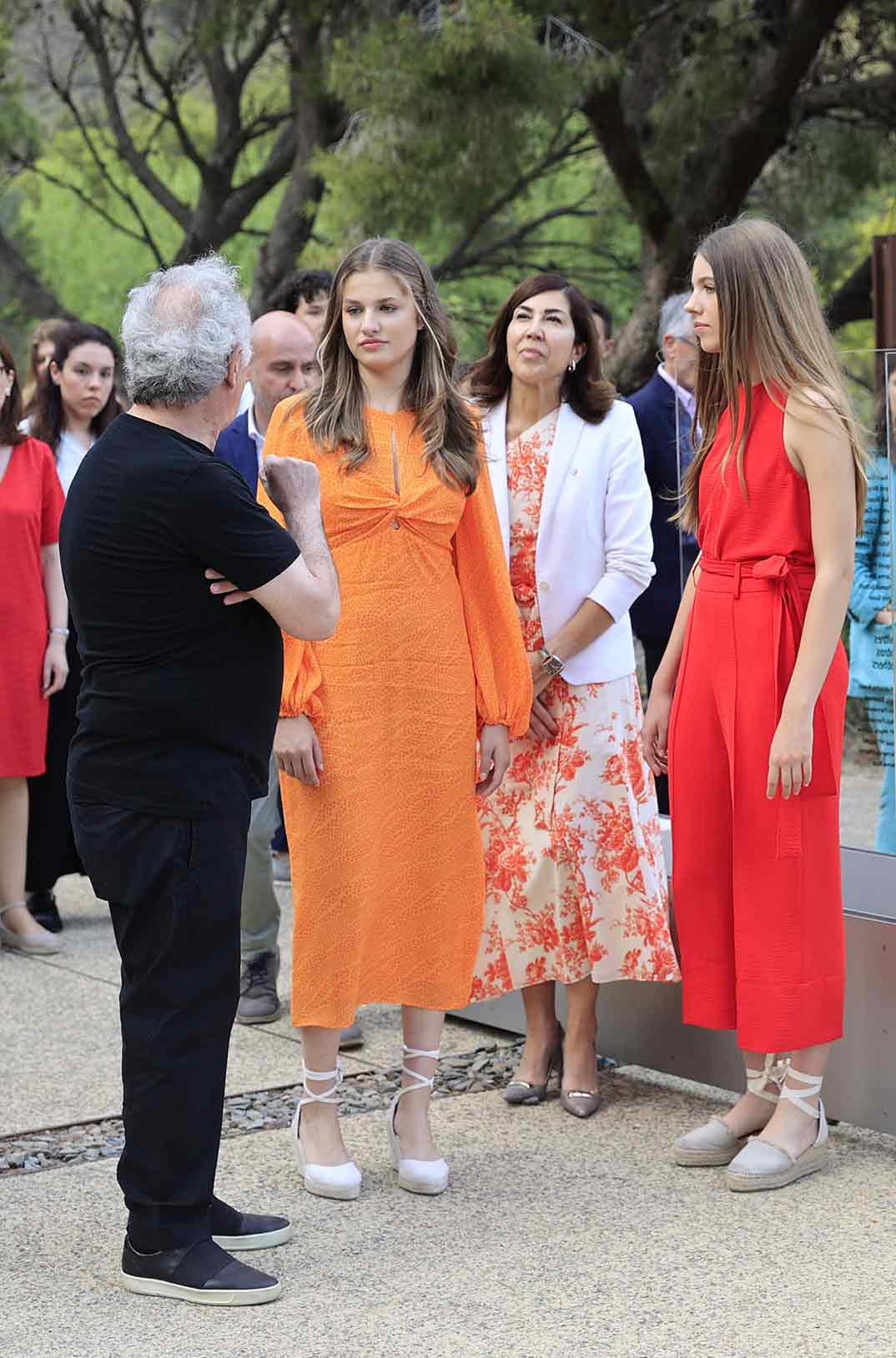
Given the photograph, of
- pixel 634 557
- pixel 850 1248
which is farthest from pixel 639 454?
pixel 850 1248

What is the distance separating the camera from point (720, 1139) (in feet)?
12.1

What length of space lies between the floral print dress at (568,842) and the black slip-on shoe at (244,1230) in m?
0.92

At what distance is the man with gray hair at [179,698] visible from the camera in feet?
9.29

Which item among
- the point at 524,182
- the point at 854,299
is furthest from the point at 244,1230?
the point at 854,299

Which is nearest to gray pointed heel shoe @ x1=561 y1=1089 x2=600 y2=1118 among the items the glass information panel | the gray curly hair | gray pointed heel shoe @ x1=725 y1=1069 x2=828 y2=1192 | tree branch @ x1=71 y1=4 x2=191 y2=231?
gray pointed heel shoe @ x1=725 y1=1069 x2=828 y2=1192

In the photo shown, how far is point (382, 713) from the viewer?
3.50m

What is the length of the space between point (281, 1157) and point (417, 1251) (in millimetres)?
586

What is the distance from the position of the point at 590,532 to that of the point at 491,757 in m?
0.65

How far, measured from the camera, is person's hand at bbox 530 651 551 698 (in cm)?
397

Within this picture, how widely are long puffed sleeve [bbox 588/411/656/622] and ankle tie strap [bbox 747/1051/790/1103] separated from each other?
3.23ft

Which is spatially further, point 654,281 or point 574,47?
point 654,281

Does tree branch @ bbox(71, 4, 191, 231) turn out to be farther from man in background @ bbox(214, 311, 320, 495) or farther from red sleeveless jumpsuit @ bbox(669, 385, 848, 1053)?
red sleeveless jumpsuit @ bbox(669, 385, 848, 1053)

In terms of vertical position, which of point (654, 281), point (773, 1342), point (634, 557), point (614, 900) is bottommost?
point (773, 1342)

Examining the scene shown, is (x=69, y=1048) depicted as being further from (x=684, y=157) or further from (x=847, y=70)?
(x=847, y=70)
